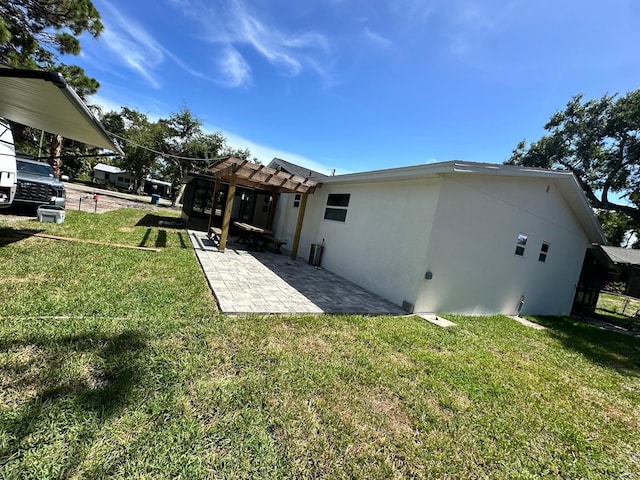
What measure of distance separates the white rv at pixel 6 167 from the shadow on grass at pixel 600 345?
12.9 metres

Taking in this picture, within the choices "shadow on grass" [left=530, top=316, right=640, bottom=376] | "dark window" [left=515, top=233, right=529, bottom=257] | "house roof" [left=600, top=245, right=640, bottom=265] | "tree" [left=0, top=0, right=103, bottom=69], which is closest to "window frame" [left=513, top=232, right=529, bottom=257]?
"dark window" [left=515, top=233, right=529, bottom=257]

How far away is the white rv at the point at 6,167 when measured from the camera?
5.85 m

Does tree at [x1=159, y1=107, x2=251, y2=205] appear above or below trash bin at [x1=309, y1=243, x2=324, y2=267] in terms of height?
above

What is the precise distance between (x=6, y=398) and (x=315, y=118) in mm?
16113

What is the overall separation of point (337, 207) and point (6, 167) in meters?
8.21

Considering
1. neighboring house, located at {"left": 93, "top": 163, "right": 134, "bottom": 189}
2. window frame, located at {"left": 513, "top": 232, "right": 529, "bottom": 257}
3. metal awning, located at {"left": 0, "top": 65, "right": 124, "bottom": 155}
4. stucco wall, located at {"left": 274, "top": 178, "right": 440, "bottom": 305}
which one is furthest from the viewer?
neighboring house, located at {"left": 93, "top": 163, "right": 134, "bottom": 189}

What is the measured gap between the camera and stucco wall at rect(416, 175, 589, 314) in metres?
6.33

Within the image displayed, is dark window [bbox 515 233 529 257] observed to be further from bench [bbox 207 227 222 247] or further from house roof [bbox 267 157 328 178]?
bench [bbox 207 227 222 247]

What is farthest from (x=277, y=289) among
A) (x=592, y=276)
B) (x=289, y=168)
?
(x=592, y=276)

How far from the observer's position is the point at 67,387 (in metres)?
2.25

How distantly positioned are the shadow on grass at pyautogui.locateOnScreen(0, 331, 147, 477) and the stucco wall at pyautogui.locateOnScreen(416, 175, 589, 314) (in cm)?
545

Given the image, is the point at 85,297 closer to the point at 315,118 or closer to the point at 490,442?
the point at 490,442

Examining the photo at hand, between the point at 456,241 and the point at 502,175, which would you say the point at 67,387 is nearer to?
the point at 456,241

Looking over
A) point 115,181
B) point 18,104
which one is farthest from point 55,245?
point 115,181
